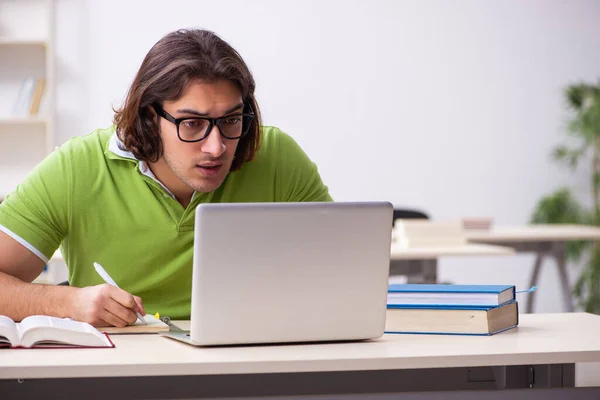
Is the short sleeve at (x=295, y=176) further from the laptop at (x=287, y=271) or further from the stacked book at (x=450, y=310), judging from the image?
the laptop at (x=287, y=271)

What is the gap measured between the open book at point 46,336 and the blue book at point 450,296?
0.52 meters

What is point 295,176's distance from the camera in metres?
1.96

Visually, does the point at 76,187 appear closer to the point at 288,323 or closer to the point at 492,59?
the point at 288,323

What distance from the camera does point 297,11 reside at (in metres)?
5.44

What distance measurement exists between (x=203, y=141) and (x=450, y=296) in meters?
0.56

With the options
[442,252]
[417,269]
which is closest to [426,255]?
[442,252]

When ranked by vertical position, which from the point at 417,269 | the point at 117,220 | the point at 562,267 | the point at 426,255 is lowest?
the point at 562,267

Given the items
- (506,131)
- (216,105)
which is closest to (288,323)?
(216,105)

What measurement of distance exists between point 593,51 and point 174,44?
15.5 ft

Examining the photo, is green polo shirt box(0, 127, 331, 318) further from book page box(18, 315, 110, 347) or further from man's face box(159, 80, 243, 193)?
book page box(18, 315, 110, 347)

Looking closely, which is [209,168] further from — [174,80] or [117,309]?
[117,309]

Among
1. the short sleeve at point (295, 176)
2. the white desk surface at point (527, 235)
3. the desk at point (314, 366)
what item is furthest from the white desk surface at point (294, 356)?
the white desk surface at point (527, 235)

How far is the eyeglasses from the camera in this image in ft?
5.35

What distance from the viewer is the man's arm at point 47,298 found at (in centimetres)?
145
